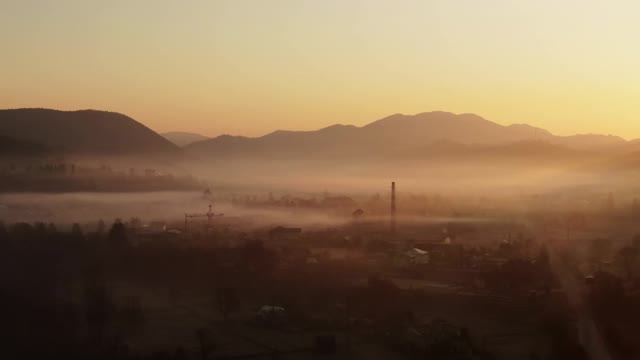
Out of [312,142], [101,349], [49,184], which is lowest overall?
[101,349]

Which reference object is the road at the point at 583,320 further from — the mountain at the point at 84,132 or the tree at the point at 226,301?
the mountain at the point at 84,132

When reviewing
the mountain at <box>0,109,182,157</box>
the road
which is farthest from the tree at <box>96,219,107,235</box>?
the mountain at <box>0,109,182,157</box>

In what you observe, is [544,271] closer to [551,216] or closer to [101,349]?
[101,349]

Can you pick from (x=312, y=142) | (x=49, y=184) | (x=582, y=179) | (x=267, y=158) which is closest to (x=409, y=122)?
(x=312, y=142)

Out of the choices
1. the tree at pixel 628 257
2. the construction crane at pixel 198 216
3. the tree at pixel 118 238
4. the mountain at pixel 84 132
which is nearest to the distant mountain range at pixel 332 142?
the mountain at pixel 84 132

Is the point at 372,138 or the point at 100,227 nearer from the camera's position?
the point at 100,227

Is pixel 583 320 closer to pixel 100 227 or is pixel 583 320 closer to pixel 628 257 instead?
pixel 628 257

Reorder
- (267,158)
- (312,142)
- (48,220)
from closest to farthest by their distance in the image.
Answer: (48,220) → (267,158) → (312,142)

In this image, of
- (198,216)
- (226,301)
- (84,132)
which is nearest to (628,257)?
(226,301)
